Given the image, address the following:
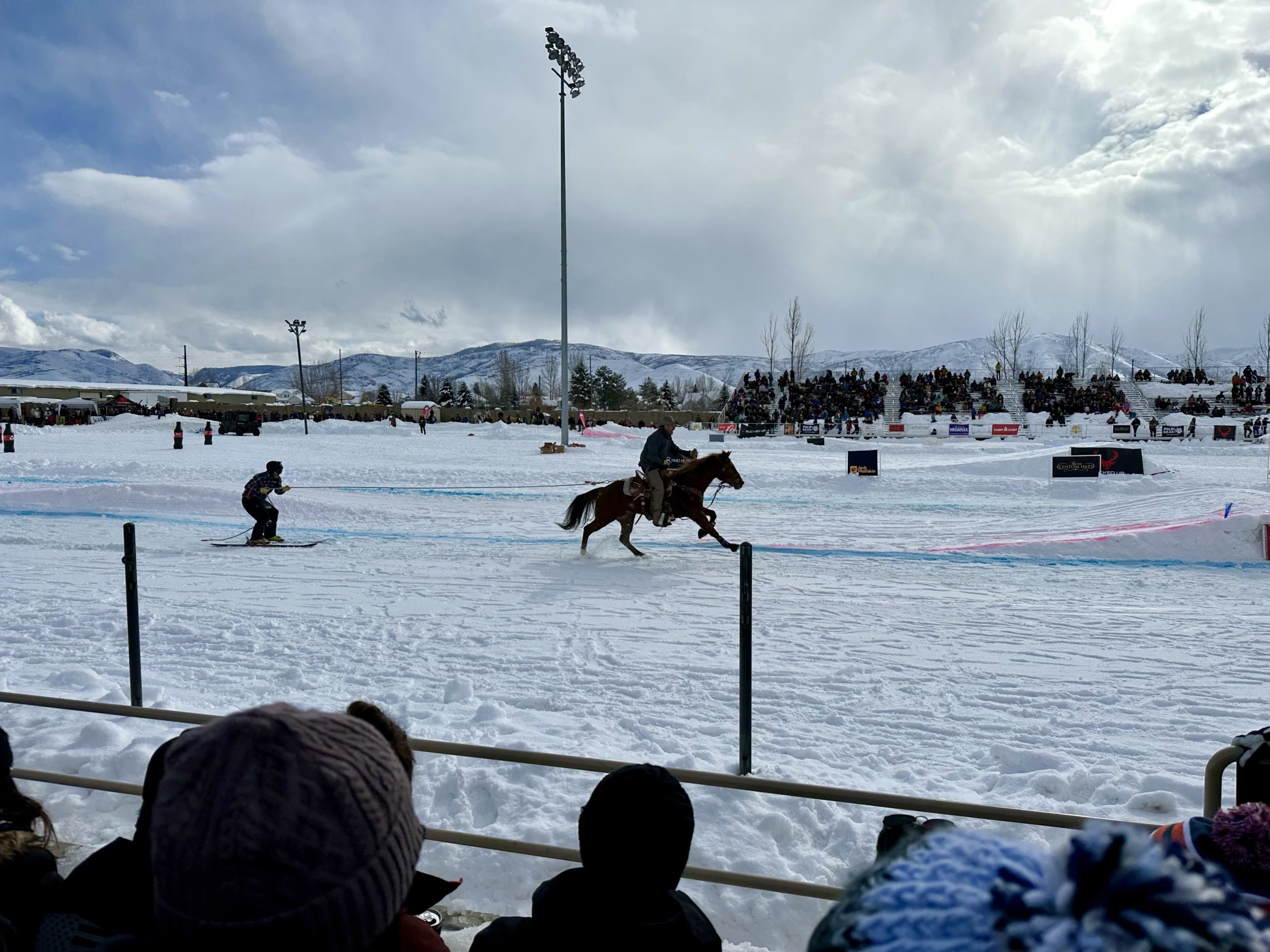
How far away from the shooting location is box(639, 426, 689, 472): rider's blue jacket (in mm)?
12273

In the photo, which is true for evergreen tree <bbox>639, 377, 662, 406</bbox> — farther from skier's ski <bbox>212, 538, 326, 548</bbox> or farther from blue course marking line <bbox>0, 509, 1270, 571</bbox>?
skier's ski <bbox>212, 538, 326, 548</bbox>

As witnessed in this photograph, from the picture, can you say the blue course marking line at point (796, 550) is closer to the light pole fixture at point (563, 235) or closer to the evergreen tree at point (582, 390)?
the light pole fixture at point (563, 235)

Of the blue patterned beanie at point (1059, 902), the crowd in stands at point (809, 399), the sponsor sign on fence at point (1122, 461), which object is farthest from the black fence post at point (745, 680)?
the crowd in stands at point (809, 399)

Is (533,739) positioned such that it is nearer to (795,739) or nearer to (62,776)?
(795,739)

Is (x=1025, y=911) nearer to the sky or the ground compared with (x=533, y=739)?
nearer to the sky

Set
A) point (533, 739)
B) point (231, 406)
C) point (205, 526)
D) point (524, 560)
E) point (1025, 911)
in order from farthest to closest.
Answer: point (231, 406)
point (205, 526)
point (524, 560)
point (533, 739)
point (1025, 911)

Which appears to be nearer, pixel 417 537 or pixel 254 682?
pixel 254 682

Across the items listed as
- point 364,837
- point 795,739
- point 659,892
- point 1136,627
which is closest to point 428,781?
point 795,739

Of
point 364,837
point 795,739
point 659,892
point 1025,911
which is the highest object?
point 1025,911

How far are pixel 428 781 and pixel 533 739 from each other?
0.88 metres

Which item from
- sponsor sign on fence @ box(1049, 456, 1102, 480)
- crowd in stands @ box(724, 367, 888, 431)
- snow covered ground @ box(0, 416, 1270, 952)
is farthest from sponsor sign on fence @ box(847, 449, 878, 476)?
crowd in stands @ box(724, 367, 888, 431)

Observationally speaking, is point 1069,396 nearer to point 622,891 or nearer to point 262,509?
point 262,509

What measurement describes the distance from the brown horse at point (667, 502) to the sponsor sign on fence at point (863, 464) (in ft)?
32.5

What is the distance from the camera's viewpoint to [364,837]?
1.19 meters
